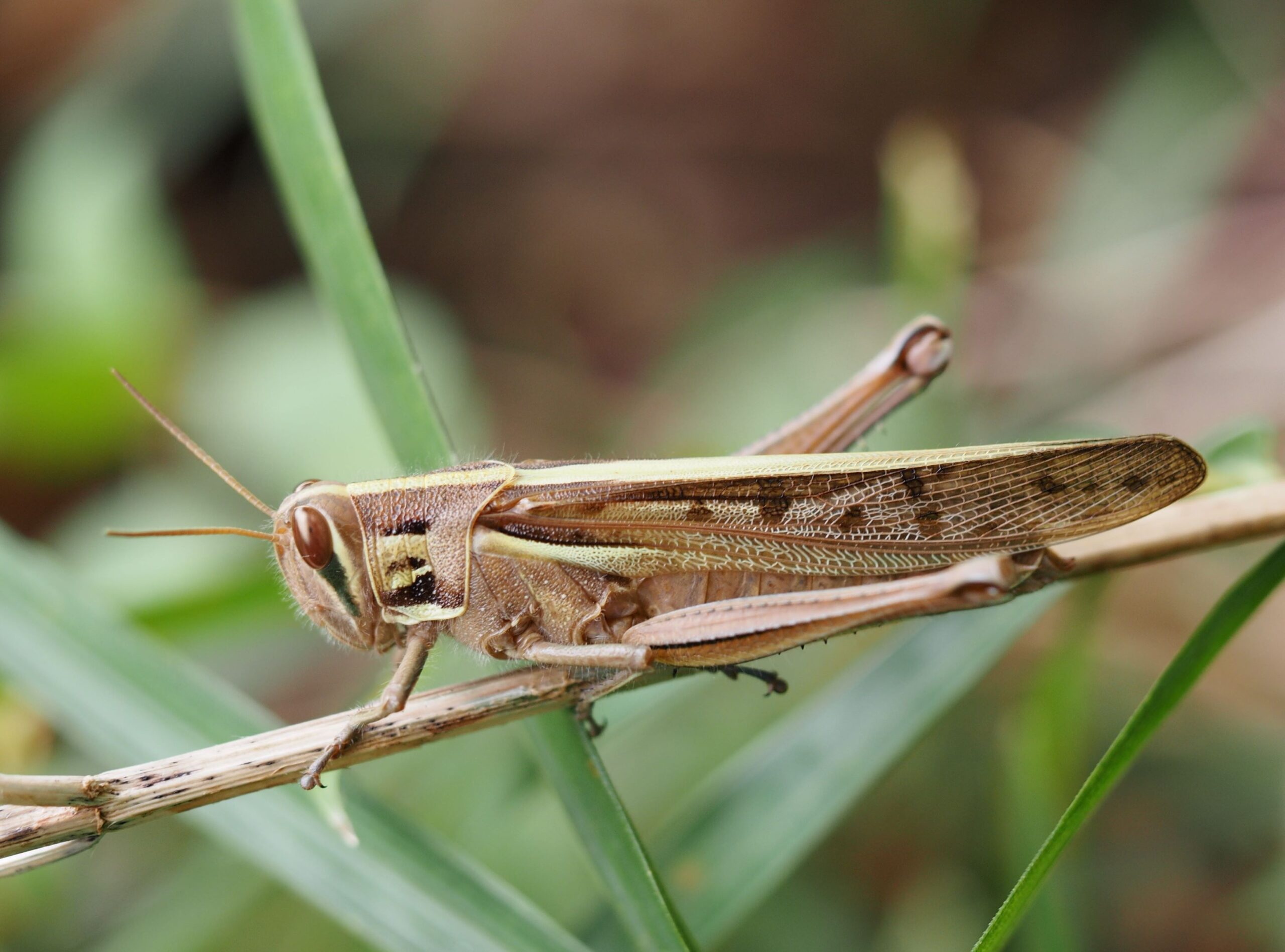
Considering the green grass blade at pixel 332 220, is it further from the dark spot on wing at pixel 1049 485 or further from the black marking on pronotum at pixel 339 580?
the dark spot on wing at pixel 1049 485

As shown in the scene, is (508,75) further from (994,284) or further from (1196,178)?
(1196,178)

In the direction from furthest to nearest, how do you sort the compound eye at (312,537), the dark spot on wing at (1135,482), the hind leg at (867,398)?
the hind leg at (867,398)
the compound eye at (312,537)
the dark spot on wing at (1135,482)

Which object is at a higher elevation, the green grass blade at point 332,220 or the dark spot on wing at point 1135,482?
the green grass blade at point 332,220

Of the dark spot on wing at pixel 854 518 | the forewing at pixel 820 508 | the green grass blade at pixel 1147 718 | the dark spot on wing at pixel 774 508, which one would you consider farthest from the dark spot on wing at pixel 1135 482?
the dark spot on wing at pixel 774 508

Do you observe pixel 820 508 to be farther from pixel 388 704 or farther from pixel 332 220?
pixel 332 220

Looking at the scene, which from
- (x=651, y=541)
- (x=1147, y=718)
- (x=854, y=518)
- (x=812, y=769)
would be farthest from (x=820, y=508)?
(x=1147, y=718)

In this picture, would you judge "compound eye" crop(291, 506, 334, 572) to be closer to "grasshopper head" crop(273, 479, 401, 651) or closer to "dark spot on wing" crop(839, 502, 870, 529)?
"grasshopper head" crop(273, 479, 401, 651)
